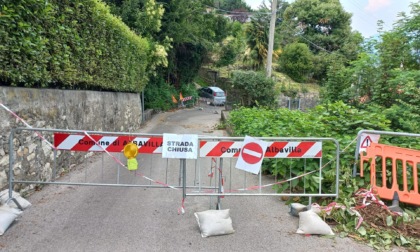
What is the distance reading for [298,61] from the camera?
39406 mm

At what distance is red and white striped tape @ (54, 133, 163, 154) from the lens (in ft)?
15.9

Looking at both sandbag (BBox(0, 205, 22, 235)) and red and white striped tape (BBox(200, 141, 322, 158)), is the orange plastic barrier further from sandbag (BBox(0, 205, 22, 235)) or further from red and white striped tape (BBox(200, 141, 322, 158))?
sandbag (BBox(0, 205, 22, 235))

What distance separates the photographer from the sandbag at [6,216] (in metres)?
4.01

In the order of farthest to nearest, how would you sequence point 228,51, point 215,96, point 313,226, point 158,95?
1. point 228,51
2. point 215,96
3. point 158,95
4. point 313,226

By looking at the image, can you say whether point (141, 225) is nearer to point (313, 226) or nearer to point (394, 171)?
point (313, 226)

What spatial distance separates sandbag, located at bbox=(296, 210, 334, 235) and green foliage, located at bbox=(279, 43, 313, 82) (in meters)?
36.9

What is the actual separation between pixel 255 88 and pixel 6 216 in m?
15.3

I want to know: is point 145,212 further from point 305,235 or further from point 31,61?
point 31,61

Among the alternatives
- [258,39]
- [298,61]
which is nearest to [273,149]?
[258,39]

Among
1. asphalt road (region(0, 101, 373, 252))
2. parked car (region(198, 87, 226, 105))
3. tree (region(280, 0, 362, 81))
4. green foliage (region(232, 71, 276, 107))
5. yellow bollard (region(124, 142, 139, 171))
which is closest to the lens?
asphalt road (region(0, 101, 373, 252))

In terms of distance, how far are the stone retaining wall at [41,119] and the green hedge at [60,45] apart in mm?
228

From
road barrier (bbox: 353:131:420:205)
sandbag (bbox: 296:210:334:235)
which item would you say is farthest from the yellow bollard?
road barrier (bbox: 353:131:420:205)

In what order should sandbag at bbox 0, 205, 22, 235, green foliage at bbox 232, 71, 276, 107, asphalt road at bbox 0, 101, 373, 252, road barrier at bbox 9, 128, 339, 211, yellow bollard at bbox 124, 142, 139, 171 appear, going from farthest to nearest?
green foliage at bbox 232, 71, 276, 107 → road barrier at bbox 9, 128, 339, 211 → yellow bollard at bbox 124, 142, 139, 171 → sandbag at bbox 0, 205, 22, 235 → asphalt road at bbox 0, 101, 373, 252

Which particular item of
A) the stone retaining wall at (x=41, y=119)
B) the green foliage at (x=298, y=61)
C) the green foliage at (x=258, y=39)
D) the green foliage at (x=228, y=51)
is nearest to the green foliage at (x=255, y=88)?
the stone retaining wall at (x=41, y=119)
